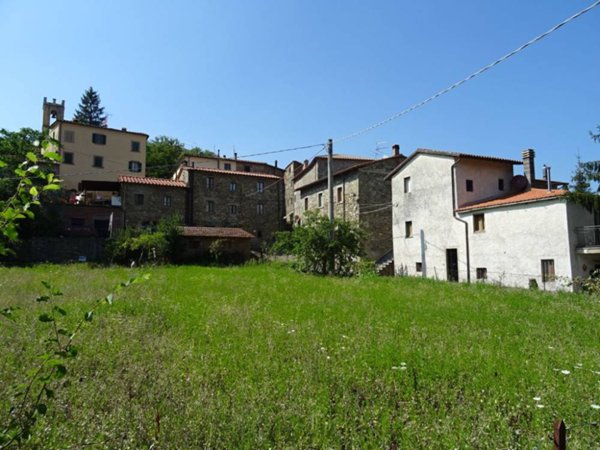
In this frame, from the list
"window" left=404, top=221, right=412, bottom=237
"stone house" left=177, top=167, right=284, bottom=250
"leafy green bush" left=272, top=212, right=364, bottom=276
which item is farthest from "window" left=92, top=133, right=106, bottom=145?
"window" left=404, top=221, right=412, bottom=237

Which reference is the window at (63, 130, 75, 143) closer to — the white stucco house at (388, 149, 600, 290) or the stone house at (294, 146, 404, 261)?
the stone house at (294, 146, 404, 261)

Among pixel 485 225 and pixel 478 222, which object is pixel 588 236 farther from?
pixel 478 222

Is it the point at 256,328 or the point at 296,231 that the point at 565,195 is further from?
the point at 256,328

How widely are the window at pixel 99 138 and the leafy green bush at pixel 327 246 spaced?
98.5 feet

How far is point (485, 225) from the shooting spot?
68.6ft

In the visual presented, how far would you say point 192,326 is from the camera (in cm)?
711

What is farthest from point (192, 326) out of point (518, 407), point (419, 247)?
point (419, 247)

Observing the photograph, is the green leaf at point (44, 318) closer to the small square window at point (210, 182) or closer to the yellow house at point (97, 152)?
the small square window at point (210, 182)

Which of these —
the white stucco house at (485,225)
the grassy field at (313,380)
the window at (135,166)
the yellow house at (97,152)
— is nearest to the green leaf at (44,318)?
the grassy field at (313,380)

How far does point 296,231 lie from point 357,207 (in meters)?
8.10

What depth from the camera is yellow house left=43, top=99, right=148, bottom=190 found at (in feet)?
130

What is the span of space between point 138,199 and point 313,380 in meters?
32.7

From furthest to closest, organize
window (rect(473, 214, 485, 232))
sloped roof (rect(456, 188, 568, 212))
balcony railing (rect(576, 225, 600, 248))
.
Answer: window (rect(473, 214, 485, 232)), sloped roof (rect(456, 188, 568, 212)), balcony railing (rect(576, 225, 600, 248))

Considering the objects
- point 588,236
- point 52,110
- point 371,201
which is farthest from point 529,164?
point 52,110
